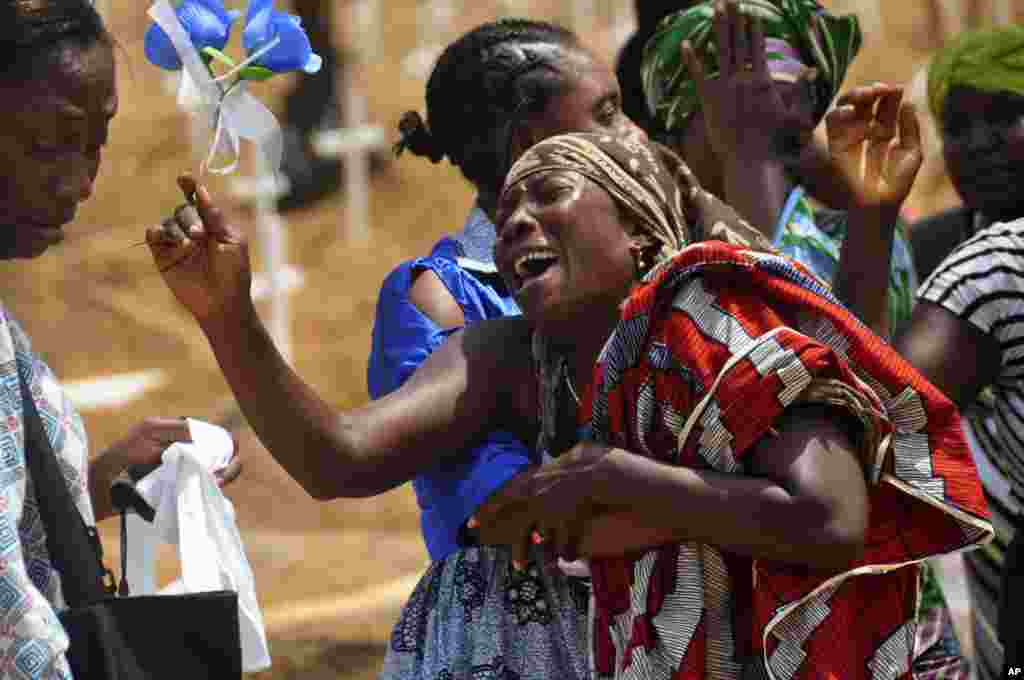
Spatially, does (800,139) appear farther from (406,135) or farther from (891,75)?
(891,75)

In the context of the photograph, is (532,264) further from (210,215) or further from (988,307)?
(988,307)

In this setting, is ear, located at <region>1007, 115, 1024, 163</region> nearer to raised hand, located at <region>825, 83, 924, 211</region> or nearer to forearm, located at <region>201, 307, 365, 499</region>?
raised hand, located at <region>825, 83, 924, 211</region>

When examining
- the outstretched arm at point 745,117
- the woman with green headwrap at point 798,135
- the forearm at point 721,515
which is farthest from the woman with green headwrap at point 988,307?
the forearm at point 721,515

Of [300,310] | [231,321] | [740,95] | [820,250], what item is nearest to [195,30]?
[231,321]

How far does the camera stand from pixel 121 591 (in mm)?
3145

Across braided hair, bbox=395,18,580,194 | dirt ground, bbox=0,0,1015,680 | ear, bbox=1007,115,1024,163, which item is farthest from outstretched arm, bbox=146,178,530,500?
dirt ground, bbox=0,0,1015,680

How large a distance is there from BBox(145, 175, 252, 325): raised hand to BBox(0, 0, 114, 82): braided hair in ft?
0.96

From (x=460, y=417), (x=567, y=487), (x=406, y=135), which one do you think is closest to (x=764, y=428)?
(x=567, y=487)

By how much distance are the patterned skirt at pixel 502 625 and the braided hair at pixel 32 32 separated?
108 centimetres

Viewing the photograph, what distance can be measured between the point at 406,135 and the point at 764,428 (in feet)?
4.57

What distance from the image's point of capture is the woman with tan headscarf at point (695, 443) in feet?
8.87

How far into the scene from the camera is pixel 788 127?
434 cm

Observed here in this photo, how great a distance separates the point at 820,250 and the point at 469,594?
4.67 ft

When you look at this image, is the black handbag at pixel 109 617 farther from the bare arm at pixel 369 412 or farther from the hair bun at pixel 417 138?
the hair bun at pixel 417 138
